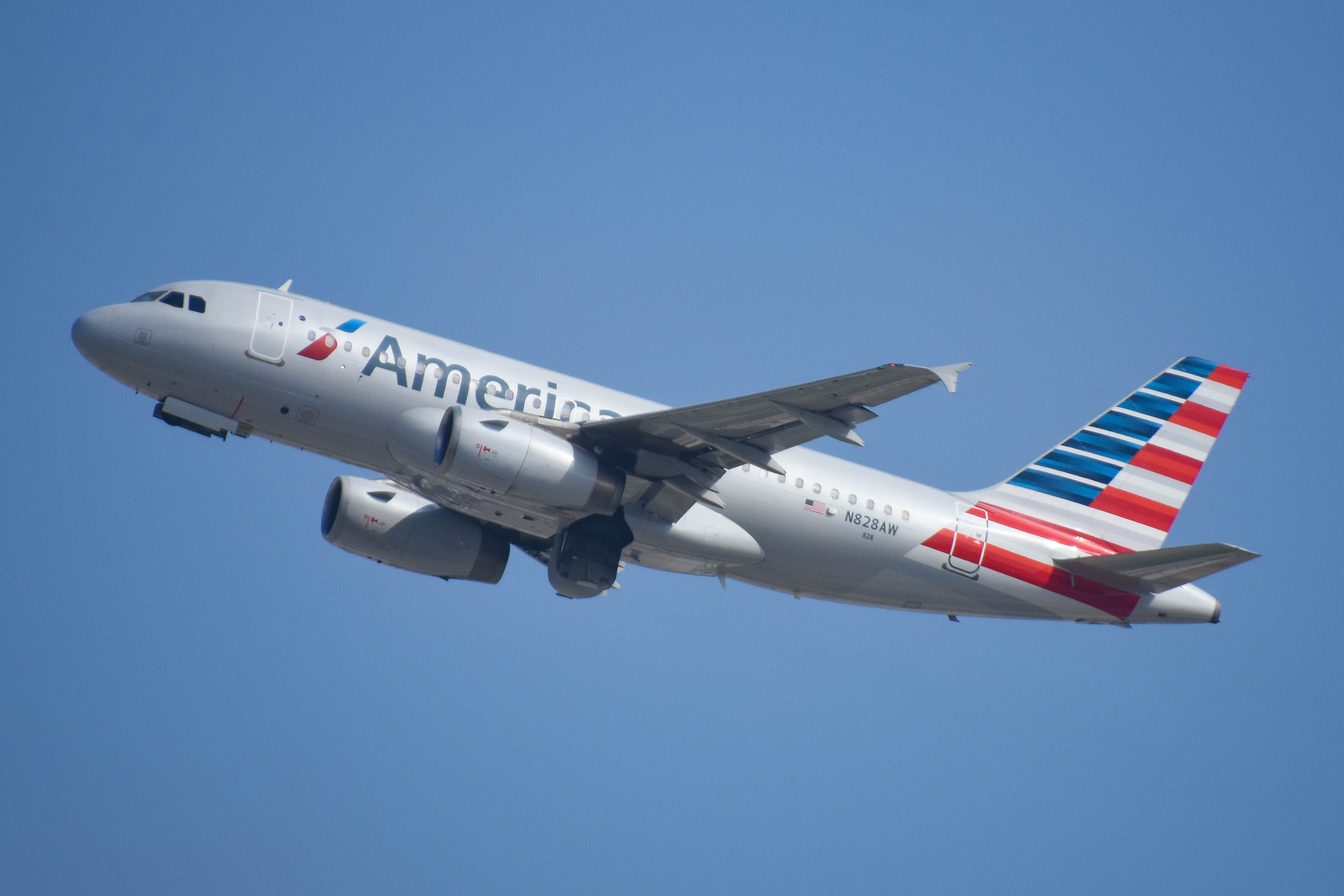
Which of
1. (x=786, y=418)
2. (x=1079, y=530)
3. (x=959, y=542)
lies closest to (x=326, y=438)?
(x=786, y=418)

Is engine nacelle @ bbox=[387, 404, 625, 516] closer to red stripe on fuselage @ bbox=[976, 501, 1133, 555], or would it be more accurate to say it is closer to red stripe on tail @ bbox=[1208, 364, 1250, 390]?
red stripe on fuselage @ bbox=[976, 501, 1133, 555]

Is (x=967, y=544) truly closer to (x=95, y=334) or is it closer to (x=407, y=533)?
(x=407, y=533)

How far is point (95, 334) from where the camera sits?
2453cm

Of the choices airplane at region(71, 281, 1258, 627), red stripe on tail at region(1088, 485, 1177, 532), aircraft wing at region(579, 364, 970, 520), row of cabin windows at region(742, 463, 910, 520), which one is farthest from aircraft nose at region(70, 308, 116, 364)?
red stripe on tail at region(1088, 485, 1177, 532)

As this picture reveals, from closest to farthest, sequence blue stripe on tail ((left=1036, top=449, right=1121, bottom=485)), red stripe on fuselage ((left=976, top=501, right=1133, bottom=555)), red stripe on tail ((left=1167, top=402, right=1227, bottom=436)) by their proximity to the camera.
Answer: red stripe on fuselage ((left=976, top=501, right=1133, bottom=555)), blue stripe on tail ((left=1036, top=449, right=1121, bottom=485)), red stripe on tail ((left=1167, top=402, right=1227, bottom=436))

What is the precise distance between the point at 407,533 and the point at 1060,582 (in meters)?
16.0

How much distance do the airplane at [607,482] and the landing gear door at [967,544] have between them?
0.17 ft

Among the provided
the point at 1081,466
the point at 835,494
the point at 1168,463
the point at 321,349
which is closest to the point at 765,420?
the point at 835,494

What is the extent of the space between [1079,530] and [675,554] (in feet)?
37.2

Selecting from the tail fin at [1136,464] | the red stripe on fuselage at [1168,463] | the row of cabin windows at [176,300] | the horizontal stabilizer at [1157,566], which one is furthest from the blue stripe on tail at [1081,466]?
the row of cabin windows at [176,300]

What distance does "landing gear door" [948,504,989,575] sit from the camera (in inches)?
1109

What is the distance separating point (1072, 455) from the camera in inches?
1261

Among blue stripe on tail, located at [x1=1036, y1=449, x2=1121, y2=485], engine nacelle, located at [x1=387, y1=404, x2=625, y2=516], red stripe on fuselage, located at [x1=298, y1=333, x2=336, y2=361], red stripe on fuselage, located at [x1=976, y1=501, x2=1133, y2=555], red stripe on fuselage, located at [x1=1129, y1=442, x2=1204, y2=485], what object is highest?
red stripe on fuselage, located at [x1=1129, y1=442, x2=1204, y2=485]

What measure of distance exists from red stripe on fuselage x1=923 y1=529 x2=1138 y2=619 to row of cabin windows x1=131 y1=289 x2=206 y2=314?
60.5 ft
